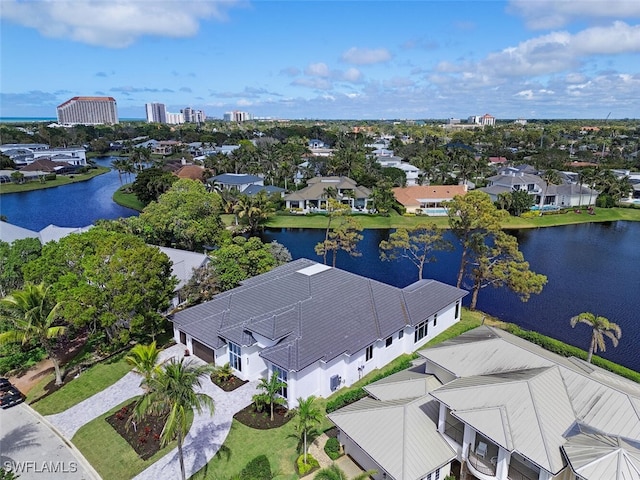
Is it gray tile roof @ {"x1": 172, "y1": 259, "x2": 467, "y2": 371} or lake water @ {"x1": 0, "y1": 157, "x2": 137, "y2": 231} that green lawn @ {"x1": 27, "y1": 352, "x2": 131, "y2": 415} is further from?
lake water @ {"x1": 0, "y1": 157, "x2": 137, "y2": 231}

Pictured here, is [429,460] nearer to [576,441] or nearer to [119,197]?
[576,441]

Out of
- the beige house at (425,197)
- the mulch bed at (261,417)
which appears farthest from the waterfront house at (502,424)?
the beige house at (425,197)

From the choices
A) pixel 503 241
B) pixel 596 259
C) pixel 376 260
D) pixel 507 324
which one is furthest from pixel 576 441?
pixel 596 259

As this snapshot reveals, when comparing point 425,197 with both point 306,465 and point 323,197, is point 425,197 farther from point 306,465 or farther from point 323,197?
point 306,465

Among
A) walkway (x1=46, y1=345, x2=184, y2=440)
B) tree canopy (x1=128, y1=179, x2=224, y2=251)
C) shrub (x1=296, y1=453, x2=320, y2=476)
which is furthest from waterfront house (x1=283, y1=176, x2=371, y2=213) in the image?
shrub (x1=296, y1=453, x2=320, y2=476)

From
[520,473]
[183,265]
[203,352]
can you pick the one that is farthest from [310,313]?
[183,265]

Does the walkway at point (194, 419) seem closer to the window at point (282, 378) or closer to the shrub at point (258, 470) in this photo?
the window at point (282, 378)
